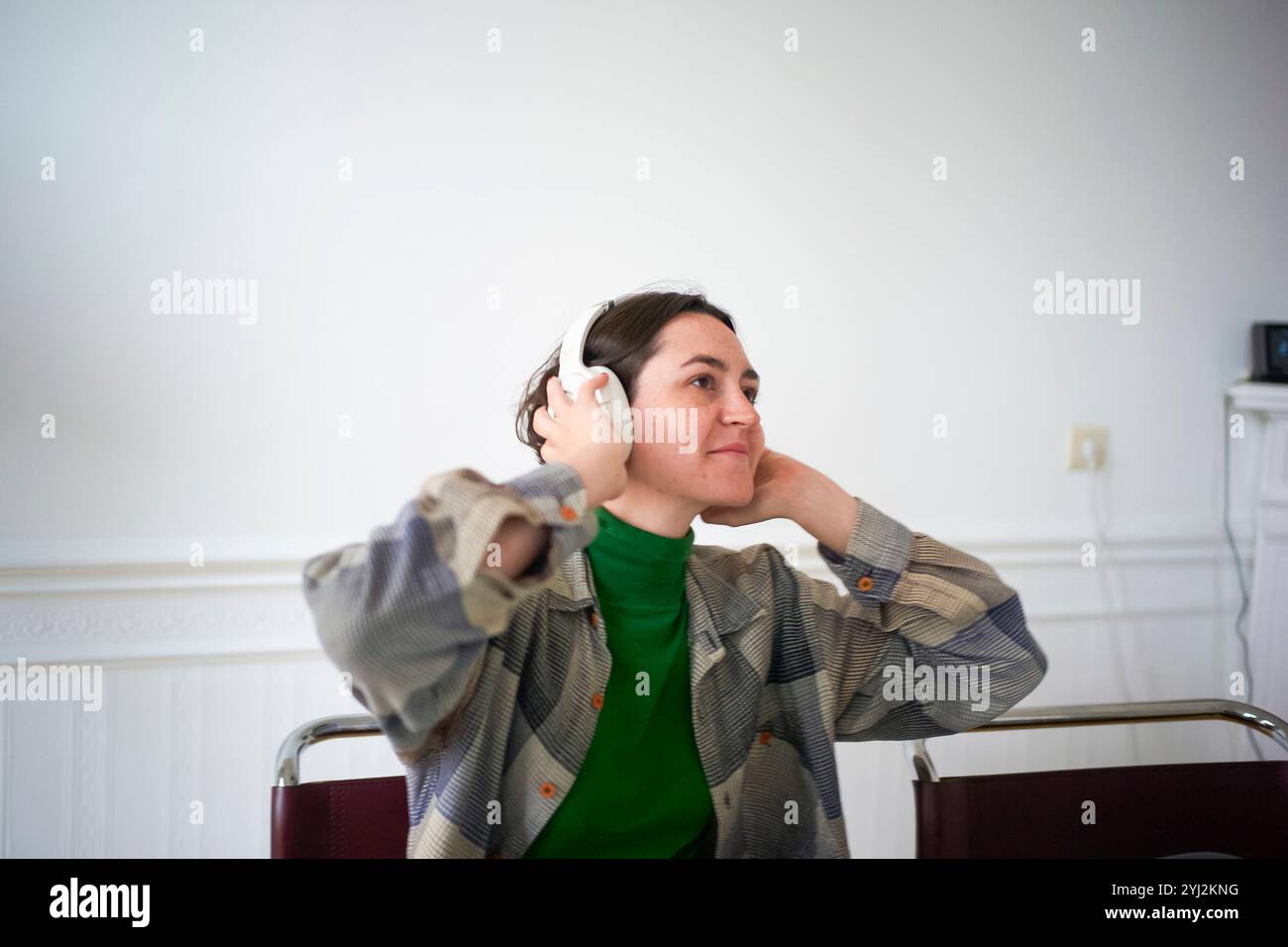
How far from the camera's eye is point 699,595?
1073mm

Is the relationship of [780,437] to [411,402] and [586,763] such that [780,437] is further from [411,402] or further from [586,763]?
[586,763]

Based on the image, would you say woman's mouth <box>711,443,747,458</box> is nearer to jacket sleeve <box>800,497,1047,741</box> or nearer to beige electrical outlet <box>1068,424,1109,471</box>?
jacket sleeve <box>800,497,1047,741</box>

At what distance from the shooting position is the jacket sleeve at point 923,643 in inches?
43.9

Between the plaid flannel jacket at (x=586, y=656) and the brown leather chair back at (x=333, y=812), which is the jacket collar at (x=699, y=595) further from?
the brown leather chair back at (x=333, y=812)

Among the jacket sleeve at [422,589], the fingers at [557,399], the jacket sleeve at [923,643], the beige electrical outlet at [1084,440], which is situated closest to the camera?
the jacket sleeve at [422,589]

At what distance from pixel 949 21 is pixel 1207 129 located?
0.64m

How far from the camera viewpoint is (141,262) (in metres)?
1.62

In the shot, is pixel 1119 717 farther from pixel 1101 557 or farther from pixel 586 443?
pixel 1101 557

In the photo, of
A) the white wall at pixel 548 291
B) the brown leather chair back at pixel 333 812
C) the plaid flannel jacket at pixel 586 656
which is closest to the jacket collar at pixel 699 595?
the plaid flannel jacket at pixel 586 656

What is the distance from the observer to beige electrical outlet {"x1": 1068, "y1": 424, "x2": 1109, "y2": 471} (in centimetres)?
209

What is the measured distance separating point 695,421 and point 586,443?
0.47 ft

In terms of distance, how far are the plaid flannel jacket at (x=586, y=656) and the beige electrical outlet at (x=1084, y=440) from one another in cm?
106

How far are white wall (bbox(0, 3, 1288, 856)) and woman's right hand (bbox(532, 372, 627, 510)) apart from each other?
78 centimetres

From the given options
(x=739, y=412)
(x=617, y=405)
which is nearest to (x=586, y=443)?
(x=617, y=405)
